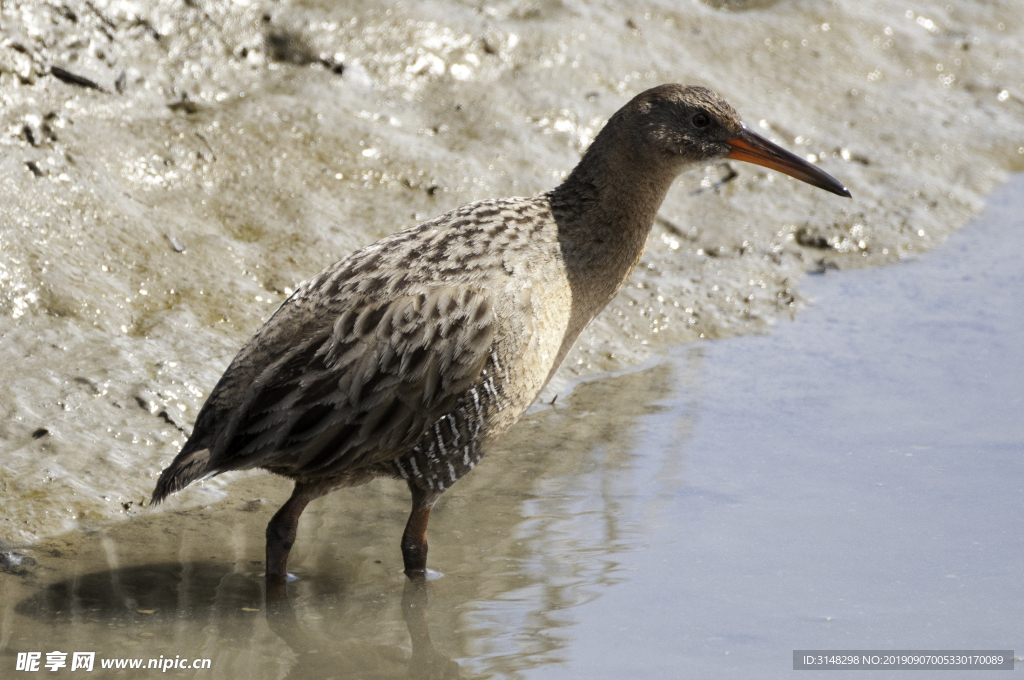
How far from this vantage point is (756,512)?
16.3ft

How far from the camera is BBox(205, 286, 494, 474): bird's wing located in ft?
13.8

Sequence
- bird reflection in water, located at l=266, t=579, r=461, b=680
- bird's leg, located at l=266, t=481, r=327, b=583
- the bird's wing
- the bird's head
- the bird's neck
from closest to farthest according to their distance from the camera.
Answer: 1. bird reflection in water, located at l=266, t=579, r=461, b=680
2. the bird's wing
3. bird's leg, located at l=266, t=481, r=327, b=583
4. the bird's neck
5. the bird's head

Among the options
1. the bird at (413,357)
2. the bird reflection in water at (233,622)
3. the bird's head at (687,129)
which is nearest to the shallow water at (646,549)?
the bird reflection in water at (233,622)

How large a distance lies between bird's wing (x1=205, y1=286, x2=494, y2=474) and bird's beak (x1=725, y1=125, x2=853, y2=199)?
1464mm

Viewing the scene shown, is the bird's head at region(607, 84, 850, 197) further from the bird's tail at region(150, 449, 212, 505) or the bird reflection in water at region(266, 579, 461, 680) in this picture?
the bird's tail at region(150, 449, 212, 505)

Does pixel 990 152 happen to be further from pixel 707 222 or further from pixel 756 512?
pixel 756 512

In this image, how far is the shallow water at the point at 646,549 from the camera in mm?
4121

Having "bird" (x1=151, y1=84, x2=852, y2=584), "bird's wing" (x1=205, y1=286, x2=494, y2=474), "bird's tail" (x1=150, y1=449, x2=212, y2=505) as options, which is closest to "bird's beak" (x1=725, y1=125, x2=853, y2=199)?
"bird" (x1=151, y1=84, x2=852, y2=584)

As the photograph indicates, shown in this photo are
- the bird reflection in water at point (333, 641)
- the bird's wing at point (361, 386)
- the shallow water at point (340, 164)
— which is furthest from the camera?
the shallow water at point (340, 164)

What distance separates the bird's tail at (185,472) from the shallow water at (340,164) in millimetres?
724

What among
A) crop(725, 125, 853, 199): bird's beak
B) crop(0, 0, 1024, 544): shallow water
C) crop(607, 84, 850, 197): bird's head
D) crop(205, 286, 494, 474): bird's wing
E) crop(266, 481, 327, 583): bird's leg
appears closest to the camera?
crop(205, 286, 494, 474): bird's wing

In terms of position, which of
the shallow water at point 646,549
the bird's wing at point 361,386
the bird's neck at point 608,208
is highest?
the bird's neck at point 608,208

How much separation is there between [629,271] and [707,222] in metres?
2.73

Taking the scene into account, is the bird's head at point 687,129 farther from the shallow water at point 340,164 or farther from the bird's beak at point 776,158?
the shallow water at point 340,164
